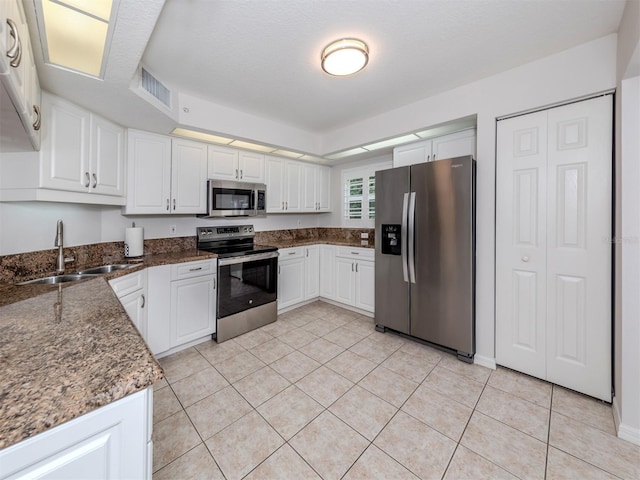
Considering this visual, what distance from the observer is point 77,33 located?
1369 mm

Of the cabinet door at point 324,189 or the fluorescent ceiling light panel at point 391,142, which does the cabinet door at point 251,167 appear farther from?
the fluorescent ceiling light panel at point 391,142

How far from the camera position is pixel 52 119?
5.85 feet

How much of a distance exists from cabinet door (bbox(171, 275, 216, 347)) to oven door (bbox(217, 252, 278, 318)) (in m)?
0.10

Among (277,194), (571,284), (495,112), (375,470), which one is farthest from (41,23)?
(571,284)

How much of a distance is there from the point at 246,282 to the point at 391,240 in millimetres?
1672

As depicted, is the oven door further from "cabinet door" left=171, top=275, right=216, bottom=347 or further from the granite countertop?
the granite countertop

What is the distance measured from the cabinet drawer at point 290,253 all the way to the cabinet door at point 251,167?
96 centimetres

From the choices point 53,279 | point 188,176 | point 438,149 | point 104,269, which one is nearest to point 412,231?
point 438,149

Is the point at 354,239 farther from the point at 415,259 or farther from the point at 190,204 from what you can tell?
the point at 190,204

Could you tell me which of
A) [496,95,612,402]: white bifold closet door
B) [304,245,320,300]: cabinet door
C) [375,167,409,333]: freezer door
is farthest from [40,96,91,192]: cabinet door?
[496,95,612,402]: white bifold closet door

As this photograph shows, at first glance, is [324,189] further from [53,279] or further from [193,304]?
[53,279]

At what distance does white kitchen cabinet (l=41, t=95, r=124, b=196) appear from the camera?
5.82 ft

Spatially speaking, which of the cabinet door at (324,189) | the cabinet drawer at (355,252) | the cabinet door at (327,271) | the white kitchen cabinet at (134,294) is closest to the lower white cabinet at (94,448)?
the white kitchen cabinet at (134,294)

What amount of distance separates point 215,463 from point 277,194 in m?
2.90
